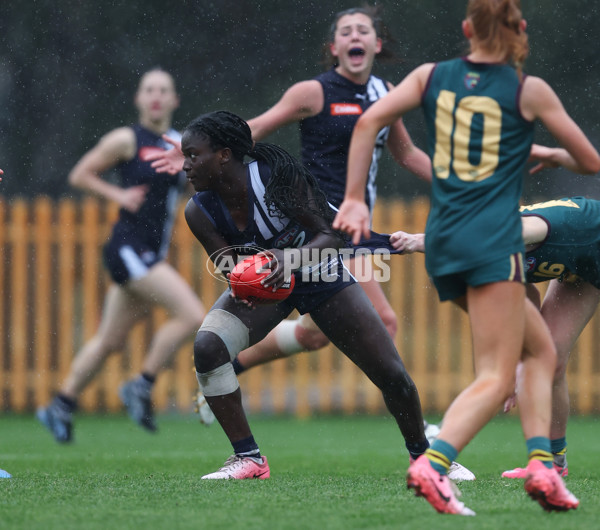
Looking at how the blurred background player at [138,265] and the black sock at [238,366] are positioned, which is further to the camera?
the blurred background player at [138,265]

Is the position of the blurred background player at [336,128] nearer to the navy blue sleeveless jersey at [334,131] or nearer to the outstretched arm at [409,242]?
the navy blue sleeveless jersey at [334,131]

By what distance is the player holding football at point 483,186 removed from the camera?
3.93 m

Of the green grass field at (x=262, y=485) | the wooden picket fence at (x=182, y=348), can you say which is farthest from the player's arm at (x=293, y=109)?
the wooden picket fence at (x=182, y=348)

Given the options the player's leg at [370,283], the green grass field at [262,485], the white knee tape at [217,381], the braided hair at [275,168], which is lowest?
the green grass field at [262,485]

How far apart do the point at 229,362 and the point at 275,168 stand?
3.09 ft

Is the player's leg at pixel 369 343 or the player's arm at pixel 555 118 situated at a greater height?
the player's arm at pixel 555 118

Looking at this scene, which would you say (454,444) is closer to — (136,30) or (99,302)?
(99,302)

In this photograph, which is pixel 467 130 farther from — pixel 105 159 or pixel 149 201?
pixel 105 159

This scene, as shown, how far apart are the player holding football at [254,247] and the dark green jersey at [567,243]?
0.80m

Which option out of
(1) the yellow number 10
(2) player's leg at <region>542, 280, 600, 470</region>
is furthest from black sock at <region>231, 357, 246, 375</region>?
(1) the yellow number 10

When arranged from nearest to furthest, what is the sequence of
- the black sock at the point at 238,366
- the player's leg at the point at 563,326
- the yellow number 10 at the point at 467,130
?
the yellow number 10 at the point at 467,130 → the player's leg at the point at 563,326 → the black sock at the point at 238,366

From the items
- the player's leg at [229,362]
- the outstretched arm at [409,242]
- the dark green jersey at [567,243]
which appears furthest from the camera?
the player's leg at [229,362]

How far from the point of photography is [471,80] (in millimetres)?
3980

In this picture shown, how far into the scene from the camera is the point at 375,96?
21.0ft
